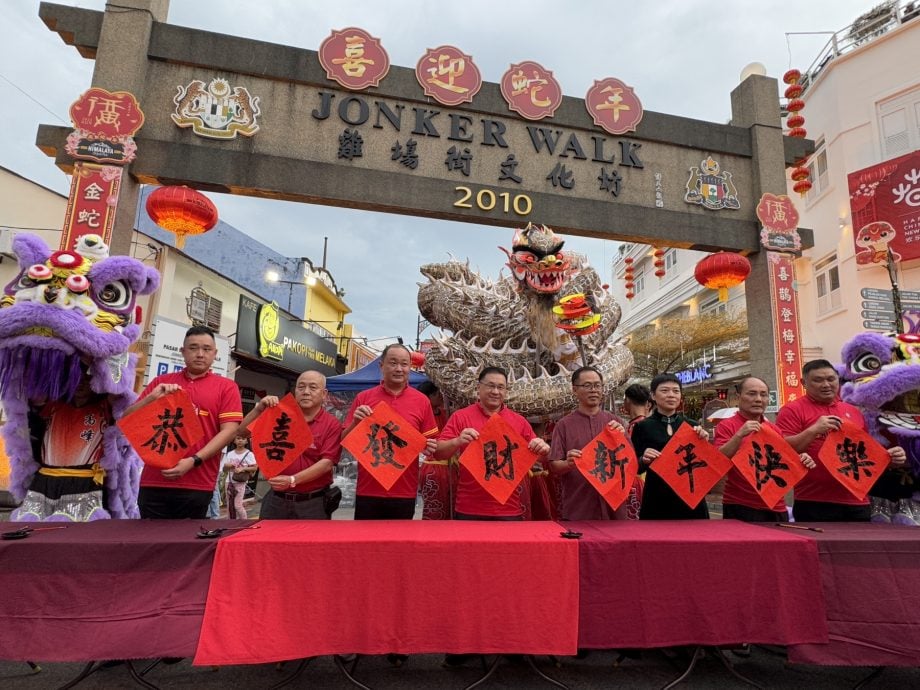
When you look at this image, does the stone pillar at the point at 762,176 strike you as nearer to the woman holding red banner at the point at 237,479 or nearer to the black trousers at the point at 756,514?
the black trousers at the point at 756,514

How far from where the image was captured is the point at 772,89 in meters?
7.68

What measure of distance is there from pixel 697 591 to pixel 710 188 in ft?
21.9

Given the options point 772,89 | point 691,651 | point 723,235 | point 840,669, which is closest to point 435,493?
point 691,651

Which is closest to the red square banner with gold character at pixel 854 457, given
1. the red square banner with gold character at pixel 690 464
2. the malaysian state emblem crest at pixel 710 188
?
the red square banner with gold character at pixel 690 464

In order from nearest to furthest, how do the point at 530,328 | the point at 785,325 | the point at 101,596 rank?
the point at 101,596 < the point at 530,328 < the point at 785,325

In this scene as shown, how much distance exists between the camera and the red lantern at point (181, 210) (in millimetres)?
5332

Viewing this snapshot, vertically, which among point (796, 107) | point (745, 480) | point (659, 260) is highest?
point (796, 107)

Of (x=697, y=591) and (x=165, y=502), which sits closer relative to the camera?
(x=697, y=591)

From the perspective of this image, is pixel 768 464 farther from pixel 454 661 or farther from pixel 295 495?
pixel 295 495

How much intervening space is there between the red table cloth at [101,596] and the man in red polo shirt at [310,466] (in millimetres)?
790

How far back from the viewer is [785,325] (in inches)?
277

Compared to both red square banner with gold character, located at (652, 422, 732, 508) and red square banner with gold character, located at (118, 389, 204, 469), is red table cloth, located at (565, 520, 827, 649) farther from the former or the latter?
red square banner with gold character, located at (118, 389, 204, 469)

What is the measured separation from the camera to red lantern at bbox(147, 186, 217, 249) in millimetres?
5332

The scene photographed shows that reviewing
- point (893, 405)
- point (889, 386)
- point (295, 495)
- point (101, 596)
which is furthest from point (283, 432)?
point (893, 405)
